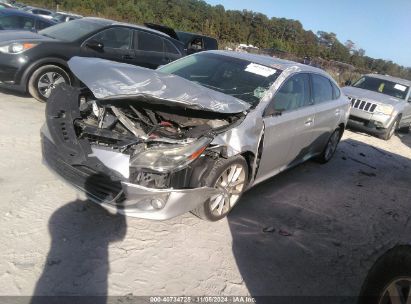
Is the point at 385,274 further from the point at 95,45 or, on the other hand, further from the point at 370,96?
the point at 370,96

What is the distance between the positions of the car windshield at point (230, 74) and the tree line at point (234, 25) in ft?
112

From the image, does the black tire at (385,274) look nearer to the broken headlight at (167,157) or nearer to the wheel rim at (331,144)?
the broken headlight at (167,157)

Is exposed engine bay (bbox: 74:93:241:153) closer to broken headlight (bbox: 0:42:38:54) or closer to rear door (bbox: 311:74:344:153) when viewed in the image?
rear door (bbox: 311:74:344:153)

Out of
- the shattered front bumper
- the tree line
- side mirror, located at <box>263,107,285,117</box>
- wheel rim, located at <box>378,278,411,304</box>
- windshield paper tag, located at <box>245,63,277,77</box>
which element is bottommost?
the tree line

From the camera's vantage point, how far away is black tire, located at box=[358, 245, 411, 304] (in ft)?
8.11

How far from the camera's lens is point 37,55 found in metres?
6.54

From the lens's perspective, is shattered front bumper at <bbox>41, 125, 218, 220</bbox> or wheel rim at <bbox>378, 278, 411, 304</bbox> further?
shattered front bumper at <bbox>41, 125, 218, 220</bbox>

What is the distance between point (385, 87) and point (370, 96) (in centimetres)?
126

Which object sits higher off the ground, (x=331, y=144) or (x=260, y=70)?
(x=260, y=70)

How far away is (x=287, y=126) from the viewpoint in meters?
4.64

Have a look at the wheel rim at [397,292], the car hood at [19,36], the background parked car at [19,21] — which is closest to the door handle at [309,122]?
the wheel rim at [397,292]

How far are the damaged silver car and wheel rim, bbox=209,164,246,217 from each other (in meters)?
0.01

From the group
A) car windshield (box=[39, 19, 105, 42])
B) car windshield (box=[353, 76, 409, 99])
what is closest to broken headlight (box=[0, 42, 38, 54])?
car windshield (box=[39, 19, 105, 42])

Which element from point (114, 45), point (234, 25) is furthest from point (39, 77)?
point (234, 25)
